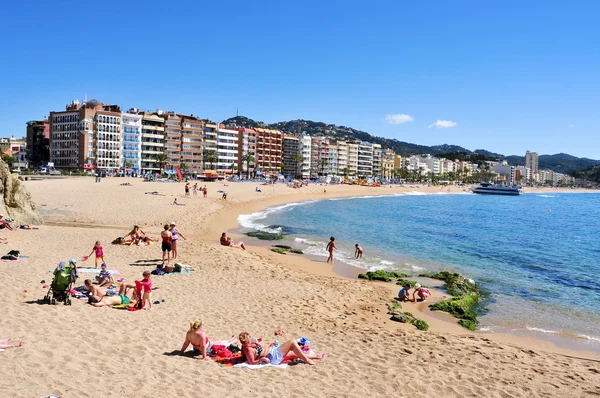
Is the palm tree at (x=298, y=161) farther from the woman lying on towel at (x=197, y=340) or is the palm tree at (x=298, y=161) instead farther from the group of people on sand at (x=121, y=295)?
the woman lying on towel at (x=197, y=340)

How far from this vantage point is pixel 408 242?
98.3 feet

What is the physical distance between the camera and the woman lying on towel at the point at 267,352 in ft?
26.1

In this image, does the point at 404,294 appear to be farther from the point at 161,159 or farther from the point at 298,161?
the point at 298,161

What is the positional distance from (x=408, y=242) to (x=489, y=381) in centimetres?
2199

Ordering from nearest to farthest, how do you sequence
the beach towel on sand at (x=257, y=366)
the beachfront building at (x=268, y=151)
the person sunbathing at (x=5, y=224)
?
the beach towel on sand at (x=257, y=366) < the person sunbathing at (x=5, y=224) < the beachfront building at (x=268, y=151)

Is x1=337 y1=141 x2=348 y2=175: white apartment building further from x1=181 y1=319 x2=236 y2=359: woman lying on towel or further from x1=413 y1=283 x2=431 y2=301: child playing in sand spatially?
x1=181 y1=319 x2=236 y2=359: woman lying on towel

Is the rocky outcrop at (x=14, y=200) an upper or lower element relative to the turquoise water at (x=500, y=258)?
upper

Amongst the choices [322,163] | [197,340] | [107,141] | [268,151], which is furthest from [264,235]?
[322,163]

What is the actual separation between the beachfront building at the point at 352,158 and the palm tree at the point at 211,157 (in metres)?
63.2

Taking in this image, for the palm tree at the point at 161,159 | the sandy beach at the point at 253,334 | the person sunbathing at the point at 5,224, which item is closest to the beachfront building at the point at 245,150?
the palm tree at the point at 161,159

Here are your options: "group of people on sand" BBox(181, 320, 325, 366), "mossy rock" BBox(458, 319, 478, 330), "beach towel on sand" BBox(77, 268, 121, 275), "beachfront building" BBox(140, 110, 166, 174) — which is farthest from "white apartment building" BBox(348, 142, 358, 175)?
"group of people on sand" BBox(181, 320, 325, 366)

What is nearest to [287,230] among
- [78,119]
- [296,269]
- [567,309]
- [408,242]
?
[408,242]

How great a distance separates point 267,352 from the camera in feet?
26.7

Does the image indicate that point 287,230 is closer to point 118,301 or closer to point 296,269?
point 296,269
